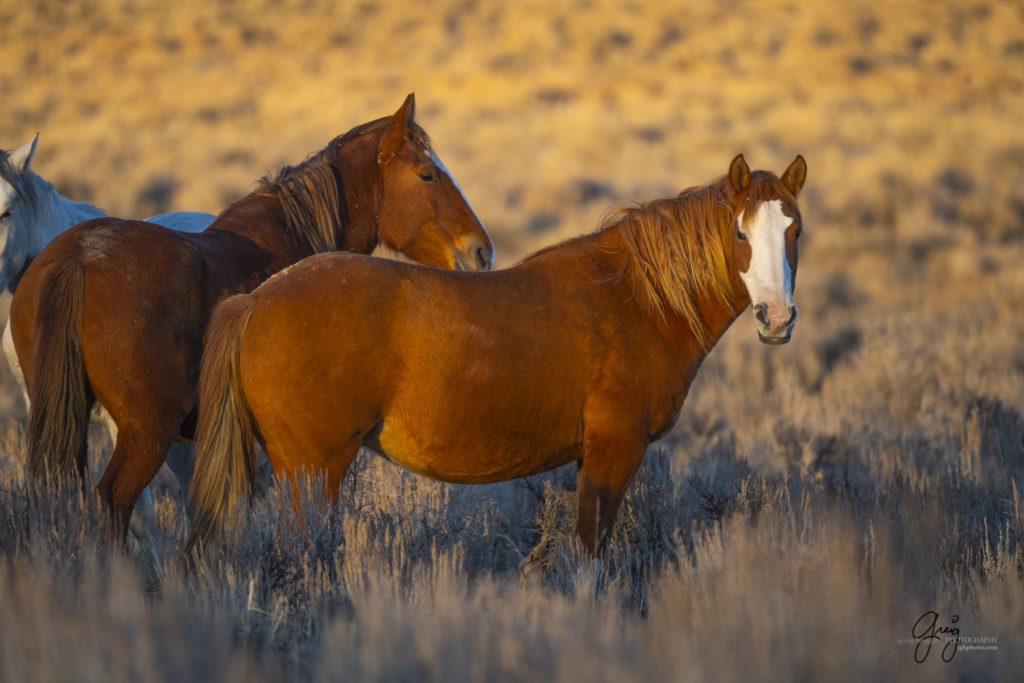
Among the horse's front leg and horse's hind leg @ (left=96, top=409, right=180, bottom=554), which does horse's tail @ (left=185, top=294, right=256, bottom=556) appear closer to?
horse's hind leg @ (left=96, top=409, right=180, bottom=554)

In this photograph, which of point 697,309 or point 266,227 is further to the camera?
point 266,227

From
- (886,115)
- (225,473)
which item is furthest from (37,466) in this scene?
(886,115)

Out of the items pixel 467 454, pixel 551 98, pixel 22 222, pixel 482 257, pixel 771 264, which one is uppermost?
pixel 551 98

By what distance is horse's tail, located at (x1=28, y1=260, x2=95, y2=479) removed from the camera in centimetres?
370

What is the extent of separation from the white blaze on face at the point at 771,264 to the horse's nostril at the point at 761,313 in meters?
0.01

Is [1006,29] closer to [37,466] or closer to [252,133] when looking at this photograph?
[252,133]

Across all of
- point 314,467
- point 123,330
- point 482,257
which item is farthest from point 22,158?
point 314,467

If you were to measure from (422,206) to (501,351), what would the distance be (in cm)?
164

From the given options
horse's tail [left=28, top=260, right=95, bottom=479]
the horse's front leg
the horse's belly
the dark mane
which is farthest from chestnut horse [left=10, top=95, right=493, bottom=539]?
the horse's front leg

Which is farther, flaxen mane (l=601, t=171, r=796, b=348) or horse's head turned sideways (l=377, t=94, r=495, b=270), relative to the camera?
horse's head turned sideways (l=377, t=94, r=495, b=270)

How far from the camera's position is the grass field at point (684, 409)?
8.80 ft

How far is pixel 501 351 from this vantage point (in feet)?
11.7

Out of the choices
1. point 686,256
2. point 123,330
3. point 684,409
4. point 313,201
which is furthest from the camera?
point 684,409

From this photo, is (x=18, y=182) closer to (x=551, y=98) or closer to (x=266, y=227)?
(x=266, y=227)
